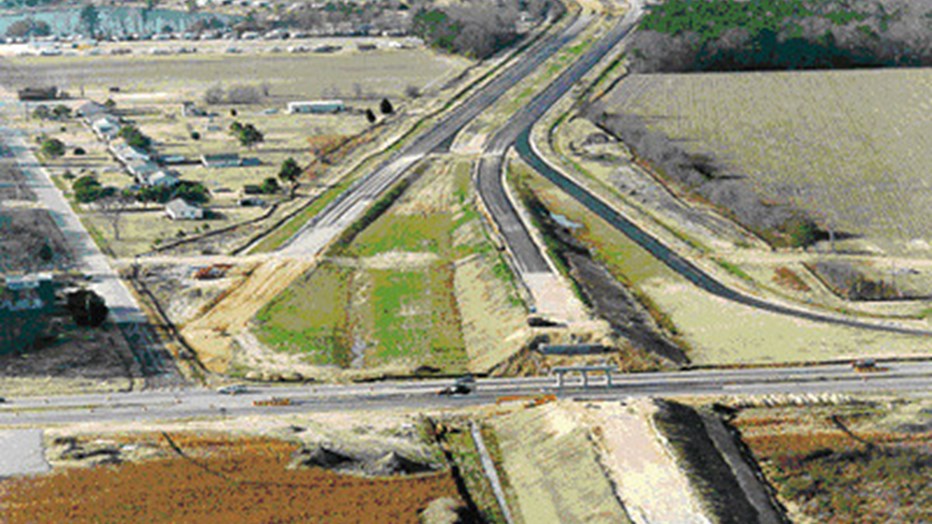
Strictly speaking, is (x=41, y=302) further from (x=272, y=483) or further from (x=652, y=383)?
(x=652, y=383)

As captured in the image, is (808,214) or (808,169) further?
(808,169)

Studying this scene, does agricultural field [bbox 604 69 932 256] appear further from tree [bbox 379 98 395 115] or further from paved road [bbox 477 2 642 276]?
tree [bbox 379 98 395 115]

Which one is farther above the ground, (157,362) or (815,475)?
(815,475)

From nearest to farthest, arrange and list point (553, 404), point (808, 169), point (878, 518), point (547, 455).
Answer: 1. point (878, 518)
2. point (547, 455)
3. point (553, 404)
4. point (808, 169)

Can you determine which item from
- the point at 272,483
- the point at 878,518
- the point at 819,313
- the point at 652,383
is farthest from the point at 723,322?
the point at 272,483

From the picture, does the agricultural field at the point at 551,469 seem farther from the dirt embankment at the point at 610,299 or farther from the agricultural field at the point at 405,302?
the dirt embankment at the point at 610,299

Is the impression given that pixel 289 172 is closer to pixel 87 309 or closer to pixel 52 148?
pixel 52 148

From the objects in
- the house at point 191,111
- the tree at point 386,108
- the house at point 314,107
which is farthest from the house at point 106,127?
the tree at point 386,108
